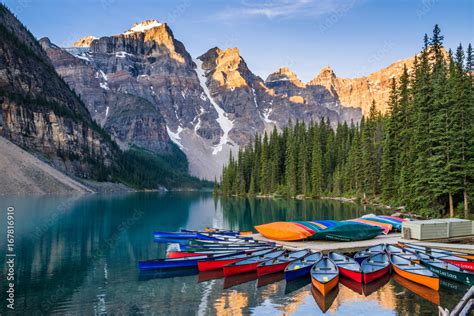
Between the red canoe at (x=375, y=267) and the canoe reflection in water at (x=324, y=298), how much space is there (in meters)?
2.45

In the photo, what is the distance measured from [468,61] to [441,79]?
13630 millimetres

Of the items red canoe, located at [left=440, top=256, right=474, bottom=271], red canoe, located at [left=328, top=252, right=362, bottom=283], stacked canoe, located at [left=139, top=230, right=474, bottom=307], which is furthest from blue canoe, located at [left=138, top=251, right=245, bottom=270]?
red canoe, located at [left=440, top=256, right=474, bottom=271]

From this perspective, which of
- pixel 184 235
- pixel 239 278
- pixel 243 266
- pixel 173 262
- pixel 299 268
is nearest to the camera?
pixel 299 268

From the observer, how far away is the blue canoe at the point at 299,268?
86.1ft

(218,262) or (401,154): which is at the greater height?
(401,154)

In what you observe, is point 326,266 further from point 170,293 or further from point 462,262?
point 170,293

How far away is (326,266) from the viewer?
26.9 m

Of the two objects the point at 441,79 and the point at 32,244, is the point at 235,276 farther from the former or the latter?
the point at 441,79

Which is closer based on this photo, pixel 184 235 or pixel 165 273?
pixel 165 273

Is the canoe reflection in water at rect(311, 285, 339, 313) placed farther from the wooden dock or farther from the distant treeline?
the distant treeline

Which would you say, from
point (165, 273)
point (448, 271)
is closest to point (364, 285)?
point (448, 271)

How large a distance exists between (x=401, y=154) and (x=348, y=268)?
46.6 metres

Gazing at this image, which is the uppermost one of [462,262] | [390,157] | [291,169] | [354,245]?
[390,157]

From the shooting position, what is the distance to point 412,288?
24.6m
